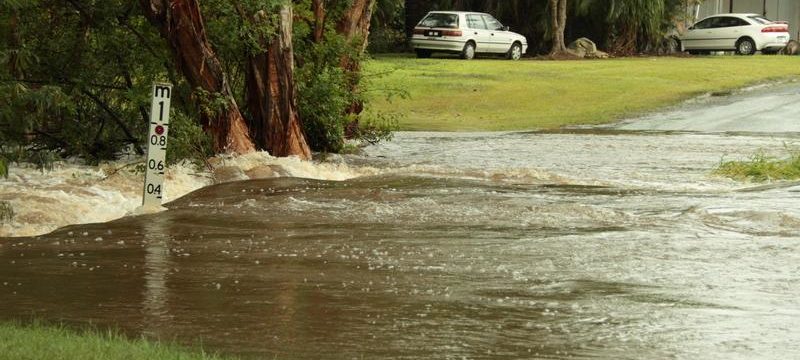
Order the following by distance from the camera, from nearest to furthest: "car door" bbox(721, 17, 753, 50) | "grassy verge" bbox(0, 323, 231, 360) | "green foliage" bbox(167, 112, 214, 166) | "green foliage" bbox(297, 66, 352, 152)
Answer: "grassy verge" bbox(0, 323, 231, 360)
"green foliage" bbox(167, 112, 214, 166)
"green foliage" bbox(297, 66, 352, 152)
"car door" bbox(721, 17, 753, 50)

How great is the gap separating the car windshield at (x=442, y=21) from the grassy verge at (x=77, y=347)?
35.5 meters

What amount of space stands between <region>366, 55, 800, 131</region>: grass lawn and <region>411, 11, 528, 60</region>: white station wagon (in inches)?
24.8

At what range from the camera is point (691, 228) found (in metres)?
12.3

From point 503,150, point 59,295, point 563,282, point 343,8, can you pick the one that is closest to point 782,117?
point 503,150

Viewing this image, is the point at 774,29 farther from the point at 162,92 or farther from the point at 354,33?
the point at 162,92

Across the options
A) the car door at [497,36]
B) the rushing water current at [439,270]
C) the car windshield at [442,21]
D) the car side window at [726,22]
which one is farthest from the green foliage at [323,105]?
the car side window at [726,22]

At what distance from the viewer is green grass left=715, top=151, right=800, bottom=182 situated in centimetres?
1739

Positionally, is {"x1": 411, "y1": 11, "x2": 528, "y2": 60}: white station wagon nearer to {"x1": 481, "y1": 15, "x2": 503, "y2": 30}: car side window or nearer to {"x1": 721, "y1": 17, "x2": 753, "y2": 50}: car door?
{"x1": 481, "y1": 15, "x2": 503, "y2": 30}: car side window

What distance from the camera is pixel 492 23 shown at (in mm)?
43812

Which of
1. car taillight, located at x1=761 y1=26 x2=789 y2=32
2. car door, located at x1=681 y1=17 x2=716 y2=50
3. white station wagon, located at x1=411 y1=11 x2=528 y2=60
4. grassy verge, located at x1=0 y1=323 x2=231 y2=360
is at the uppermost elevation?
car taillight, located at x1=761 y1=26 x2=789 y2=32

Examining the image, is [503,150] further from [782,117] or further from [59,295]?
[59,295]

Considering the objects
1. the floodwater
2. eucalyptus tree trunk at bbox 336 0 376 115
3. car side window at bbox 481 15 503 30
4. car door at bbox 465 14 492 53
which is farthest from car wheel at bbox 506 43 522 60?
the floodwater

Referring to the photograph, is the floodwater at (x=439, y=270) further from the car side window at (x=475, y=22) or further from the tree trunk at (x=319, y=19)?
the car side window at (x=475, y=22)

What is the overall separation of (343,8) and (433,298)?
12.3 m
